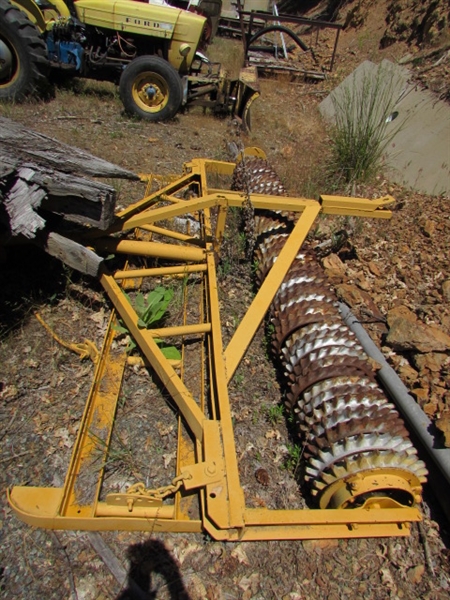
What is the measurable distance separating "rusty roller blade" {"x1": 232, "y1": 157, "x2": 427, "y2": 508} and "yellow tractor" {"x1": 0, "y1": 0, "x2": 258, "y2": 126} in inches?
164

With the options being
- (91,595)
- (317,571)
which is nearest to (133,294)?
(91,595)

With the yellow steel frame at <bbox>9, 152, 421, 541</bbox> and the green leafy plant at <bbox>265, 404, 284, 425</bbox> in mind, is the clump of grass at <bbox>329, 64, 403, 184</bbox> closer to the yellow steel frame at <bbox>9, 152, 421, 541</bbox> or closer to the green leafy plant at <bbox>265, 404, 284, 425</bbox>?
the yellow steel frame at <bbox>9, 152, 421, 541</bbox>

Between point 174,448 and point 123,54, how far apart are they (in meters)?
5.68

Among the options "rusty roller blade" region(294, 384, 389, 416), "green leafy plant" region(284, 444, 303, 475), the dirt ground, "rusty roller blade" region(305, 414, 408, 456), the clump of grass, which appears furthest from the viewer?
the clump of grass

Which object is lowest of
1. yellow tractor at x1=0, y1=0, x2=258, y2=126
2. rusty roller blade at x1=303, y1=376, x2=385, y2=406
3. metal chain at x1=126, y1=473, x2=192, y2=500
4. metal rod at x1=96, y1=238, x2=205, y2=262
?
metal chain at x1=126, y1=473, x2=192, y2=500

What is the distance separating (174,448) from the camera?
2273 millimetres

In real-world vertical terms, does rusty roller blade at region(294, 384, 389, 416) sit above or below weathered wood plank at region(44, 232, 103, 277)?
below

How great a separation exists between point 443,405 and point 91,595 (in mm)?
2064

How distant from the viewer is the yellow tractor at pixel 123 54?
5.47 metres

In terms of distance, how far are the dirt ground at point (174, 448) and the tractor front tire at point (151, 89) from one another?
2117mm

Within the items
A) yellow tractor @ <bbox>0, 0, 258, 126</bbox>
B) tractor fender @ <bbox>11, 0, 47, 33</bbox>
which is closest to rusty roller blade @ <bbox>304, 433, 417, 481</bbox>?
yellow tractor @ <bbox>0, 0, 258, 126</bbox>

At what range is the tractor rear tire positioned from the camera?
5.05 metres

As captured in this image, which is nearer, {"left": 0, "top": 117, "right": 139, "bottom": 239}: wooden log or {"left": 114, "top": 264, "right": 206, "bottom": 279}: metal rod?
{"left": 0, "top": 117, "right": 139, "bottom": 239}: wooden log

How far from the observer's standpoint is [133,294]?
317 centimetres
